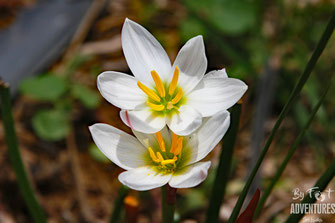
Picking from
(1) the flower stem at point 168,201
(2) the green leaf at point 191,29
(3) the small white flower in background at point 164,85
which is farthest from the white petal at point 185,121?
(2) the green leaf at point 191,29

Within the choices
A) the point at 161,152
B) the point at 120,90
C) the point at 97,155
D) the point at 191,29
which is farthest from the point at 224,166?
the point at 191,29

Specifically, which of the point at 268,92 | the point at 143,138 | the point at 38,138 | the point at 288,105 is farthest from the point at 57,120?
the point at 288,105

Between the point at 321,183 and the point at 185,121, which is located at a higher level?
the point at 185,121

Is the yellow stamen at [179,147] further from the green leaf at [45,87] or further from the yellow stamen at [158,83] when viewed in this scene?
the green leaf at [45,87]

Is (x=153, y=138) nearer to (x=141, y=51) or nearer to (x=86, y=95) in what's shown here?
(x=141, y=51)

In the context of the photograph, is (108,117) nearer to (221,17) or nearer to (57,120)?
(57,120)
